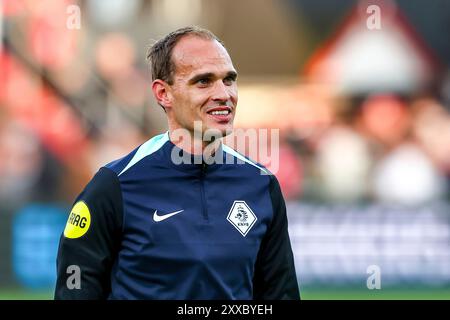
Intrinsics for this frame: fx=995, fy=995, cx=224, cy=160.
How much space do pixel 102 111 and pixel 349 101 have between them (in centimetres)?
318

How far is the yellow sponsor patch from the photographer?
357 cm

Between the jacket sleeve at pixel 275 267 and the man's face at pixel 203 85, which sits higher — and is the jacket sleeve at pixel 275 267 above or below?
below

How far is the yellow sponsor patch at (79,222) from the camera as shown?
357cm

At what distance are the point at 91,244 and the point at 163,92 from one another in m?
0.68

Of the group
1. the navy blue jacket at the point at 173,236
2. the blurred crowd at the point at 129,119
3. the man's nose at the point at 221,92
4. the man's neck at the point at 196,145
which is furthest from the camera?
the blurred crowd at the point at 129,119

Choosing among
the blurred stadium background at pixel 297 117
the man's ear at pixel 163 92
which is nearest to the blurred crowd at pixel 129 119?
the blurred stadium background at pixel 297 117

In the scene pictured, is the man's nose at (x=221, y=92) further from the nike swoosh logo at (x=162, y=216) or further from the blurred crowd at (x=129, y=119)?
the blurred crowd at (x=129, y=119)

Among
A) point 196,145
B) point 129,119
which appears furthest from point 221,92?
point 129,119

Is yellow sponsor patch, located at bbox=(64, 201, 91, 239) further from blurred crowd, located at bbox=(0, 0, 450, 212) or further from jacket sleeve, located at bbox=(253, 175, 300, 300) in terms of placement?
blurred crowd, located at bbox=(0, 0, 450, 212)

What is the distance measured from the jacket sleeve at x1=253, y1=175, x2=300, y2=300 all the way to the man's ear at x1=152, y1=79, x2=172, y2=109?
0.54m

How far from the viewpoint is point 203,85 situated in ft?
12.2

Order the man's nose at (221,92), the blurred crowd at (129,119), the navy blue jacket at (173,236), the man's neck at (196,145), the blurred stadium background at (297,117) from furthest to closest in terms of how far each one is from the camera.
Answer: the blurred crowd at (129,119)
the blurred stadium background at (297,117)
the man's neck at (196,145)
the man's nose at (221,92)
the navy blue jacket at (173,236)

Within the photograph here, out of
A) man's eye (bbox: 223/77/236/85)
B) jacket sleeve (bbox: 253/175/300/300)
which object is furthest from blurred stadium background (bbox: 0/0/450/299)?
man's eye (bbox: 223/77/236/85)
